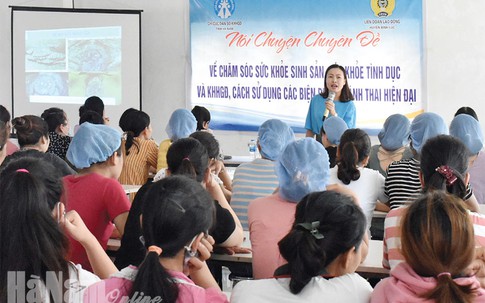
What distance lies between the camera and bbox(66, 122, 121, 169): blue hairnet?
307 centimetres

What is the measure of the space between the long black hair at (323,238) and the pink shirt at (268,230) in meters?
0.73

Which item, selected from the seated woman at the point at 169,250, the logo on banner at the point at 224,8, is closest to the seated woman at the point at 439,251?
the seated woman at the point at 169,250

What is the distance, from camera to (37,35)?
8070mm

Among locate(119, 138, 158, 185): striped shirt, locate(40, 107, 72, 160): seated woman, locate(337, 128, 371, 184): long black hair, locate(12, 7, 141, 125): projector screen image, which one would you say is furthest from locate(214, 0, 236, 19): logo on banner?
locate(337, 128, 371, 184): long black hair

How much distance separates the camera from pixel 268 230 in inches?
105

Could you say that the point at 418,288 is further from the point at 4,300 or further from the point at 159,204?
the point at 4,300

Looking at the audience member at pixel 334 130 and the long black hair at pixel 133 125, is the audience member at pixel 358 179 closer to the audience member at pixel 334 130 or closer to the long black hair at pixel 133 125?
the audience member at pixel 334 130

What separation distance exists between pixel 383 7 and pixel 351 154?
3.93 metres

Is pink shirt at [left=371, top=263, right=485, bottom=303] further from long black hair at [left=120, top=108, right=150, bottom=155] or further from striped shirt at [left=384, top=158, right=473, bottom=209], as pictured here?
Result: long black hair at [left=120, top=108, right=150, bottom=155]

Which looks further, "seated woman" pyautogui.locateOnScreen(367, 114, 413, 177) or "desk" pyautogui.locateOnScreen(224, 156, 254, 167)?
"desk" pyautogui.locateOnScreen(224, 156, 254, 167)

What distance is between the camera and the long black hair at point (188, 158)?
2.90m

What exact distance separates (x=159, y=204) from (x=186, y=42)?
637cm

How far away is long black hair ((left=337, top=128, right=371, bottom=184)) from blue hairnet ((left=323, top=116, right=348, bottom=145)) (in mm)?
1056

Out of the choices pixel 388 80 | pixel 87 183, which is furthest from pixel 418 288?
pixel 388 80
